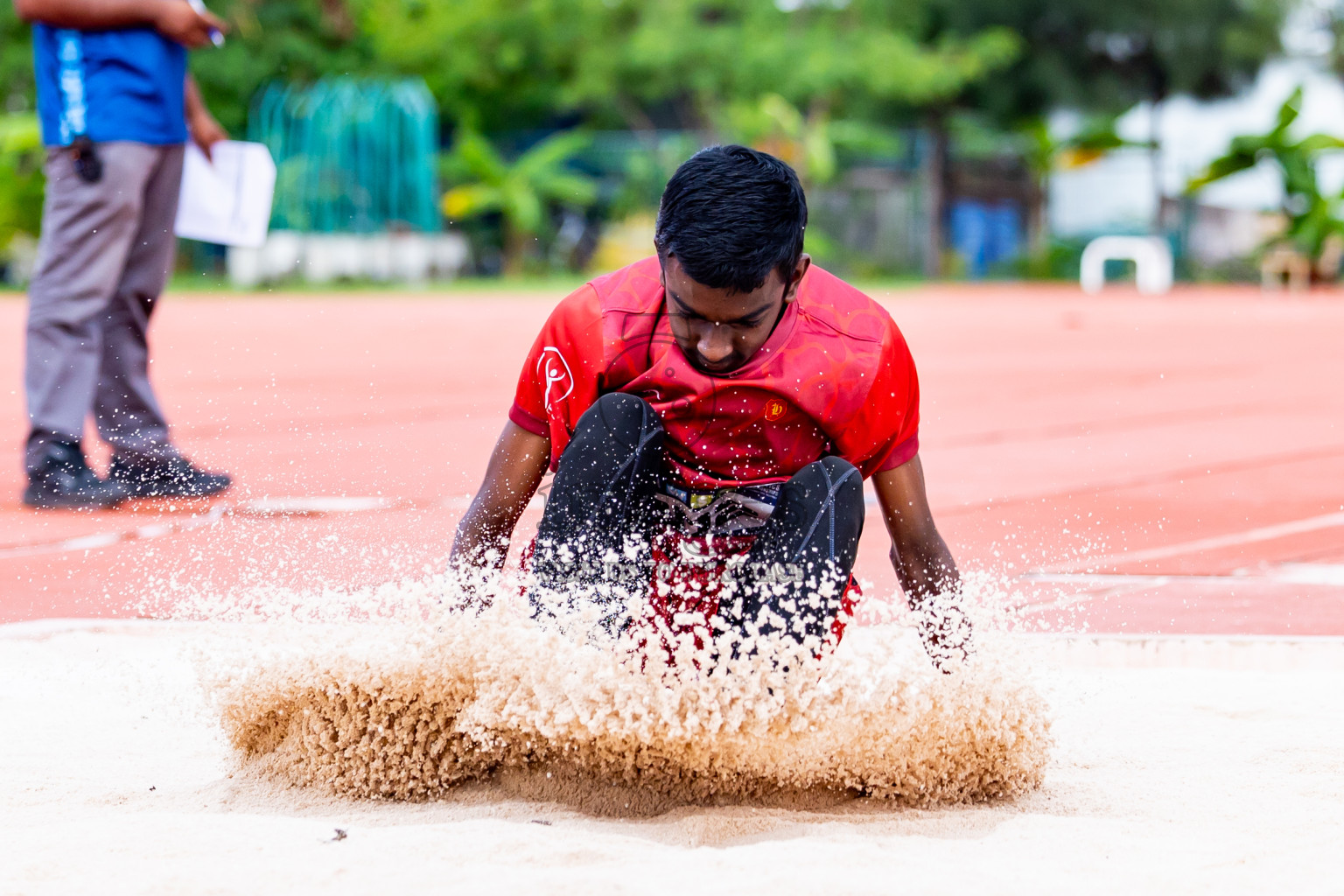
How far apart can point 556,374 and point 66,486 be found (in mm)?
2898

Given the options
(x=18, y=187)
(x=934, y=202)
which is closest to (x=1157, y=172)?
(x=934, y=202)

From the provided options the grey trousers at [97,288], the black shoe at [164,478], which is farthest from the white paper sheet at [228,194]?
the black shoe at [164,478]

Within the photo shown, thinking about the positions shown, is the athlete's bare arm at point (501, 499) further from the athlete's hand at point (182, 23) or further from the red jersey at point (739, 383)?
the athlete's hand at point (182, 23)

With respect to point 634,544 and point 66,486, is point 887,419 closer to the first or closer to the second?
point 634,544

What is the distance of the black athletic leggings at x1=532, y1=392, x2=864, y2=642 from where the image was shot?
2.30m

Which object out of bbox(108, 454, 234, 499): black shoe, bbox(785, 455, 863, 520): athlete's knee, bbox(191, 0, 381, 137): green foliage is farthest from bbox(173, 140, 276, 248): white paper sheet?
bbox(191, 0, 381, 137): green foliage

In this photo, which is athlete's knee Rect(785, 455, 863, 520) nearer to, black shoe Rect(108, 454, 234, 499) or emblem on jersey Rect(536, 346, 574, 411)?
emblem on jersey Rect(536, 346, 574, 411)

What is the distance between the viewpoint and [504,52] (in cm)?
2548

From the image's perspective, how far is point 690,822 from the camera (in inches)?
88.8

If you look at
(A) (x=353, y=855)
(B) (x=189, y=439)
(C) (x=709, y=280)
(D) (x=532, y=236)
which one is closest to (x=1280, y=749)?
(C) (x=709, y=280)

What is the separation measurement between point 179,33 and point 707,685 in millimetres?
3720

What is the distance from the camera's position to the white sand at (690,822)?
1.95 meters

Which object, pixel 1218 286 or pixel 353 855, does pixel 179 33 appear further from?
pixel 1218 286

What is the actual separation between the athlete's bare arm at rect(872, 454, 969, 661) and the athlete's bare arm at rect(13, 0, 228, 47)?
11.3ft
